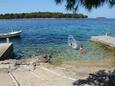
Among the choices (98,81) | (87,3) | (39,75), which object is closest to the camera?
(87,3)

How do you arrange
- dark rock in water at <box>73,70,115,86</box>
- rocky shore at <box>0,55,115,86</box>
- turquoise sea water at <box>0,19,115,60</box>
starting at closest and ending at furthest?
dark rock in water at <box>73,70,115,86</box> < rocky shore at <box>0,55,115,86</box> < turquoise sea water at <box>0,19,115,60</box>

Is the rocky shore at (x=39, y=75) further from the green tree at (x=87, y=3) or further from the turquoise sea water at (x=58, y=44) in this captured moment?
the turquoise sea water at (x=58, y=44)

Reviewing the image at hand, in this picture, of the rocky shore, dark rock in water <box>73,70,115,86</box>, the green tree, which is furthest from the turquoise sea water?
the green tree

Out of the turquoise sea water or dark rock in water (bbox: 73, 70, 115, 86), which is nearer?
dark rock in water (bbox: 73, 70, 115, 86)

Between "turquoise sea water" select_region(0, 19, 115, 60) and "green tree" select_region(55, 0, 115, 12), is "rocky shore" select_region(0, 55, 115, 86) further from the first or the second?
"turquoise sea water" select_region(0, 19, 115, 60)

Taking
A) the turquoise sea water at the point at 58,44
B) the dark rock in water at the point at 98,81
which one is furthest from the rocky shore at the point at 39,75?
the turquoise sea water at the point at 58,44

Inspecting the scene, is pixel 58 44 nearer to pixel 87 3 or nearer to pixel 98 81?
pixel 98 81

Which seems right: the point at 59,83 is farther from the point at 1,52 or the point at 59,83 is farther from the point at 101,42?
the point at 101,42

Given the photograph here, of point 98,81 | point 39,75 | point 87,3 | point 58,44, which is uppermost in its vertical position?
point 87,3

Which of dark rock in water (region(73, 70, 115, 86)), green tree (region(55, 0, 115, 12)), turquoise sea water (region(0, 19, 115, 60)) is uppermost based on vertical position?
green tree (region(55, 0, 115, 12))

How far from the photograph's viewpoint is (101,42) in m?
32.3

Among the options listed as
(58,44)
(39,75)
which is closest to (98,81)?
(39,75)

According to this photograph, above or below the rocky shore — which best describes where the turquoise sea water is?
below

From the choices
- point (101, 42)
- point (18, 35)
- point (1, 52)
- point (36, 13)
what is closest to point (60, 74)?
point (1, 52)
